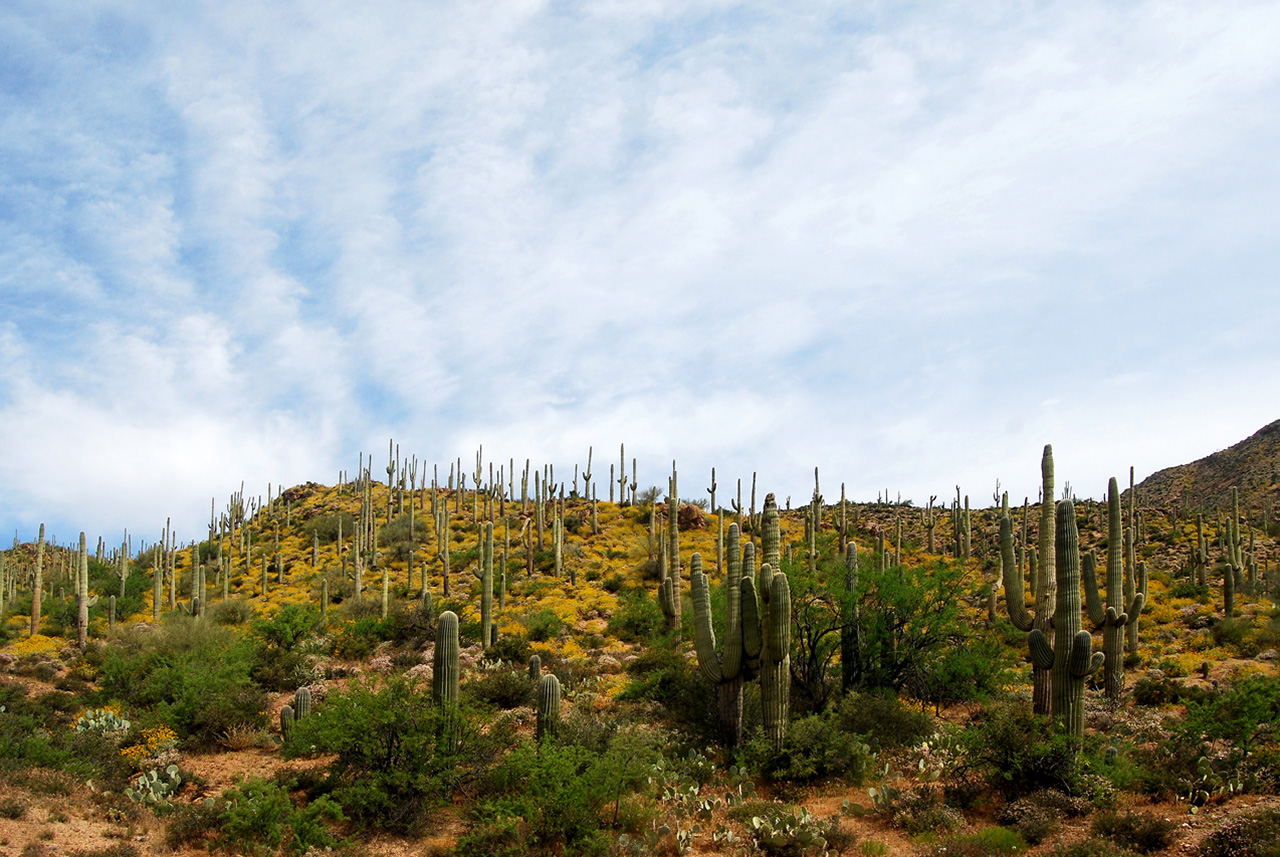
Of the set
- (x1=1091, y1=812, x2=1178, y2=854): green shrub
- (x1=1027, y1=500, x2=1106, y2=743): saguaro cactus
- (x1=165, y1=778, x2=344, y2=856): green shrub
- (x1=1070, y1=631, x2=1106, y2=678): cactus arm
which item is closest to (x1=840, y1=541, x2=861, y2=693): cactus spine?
(x1=1027, y1=500, x2=1106, y2=743): saguaro cactus

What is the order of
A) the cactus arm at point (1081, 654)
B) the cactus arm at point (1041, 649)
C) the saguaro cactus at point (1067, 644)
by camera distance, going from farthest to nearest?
1. the cactus arm at point (1041, 649)
2. the saguaro cactus at point (1067, 644)
3. the cactus arm at point (1081, 654)

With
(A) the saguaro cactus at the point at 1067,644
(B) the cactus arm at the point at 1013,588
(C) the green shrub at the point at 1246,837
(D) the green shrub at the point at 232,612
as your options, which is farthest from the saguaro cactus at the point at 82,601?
(C) the green shrub at the point at 1246,837

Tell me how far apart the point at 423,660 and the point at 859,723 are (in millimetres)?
12097

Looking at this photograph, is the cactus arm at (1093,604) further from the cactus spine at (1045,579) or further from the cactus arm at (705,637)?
the cactus arm at (705,637)

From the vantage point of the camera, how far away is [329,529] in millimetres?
46875

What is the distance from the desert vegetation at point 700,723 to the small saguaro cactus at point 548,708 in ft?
0.20

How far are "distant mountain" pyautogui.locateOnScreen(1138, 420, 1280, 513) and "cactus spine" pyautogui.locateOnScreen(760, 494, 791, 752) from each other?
37636mm

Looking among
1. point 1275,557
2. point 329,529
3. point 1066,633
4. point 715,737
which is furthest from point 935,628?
point 329,529

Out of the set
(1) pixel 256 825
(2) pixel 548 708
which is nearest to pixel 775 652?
(2) pixel 548 708

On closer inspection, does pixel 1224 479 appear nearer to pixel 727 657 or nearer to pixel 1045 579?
pixel 1045 579

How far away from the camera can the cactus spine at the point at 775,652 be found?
13750 millimetres

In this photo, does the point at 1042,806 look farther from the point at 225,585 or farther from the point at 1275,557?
the point at 225,585

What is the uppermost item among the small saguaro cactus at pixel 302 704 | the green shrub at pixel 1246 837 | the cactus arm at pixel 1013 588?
the cactus arm at pixel 1013 588

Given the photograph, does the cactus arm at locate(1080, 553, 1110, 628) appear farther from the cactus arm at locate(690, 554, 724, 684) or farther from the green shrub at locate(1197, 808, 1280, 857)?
the cactus arm at locate(690, 554, 724, 684)
